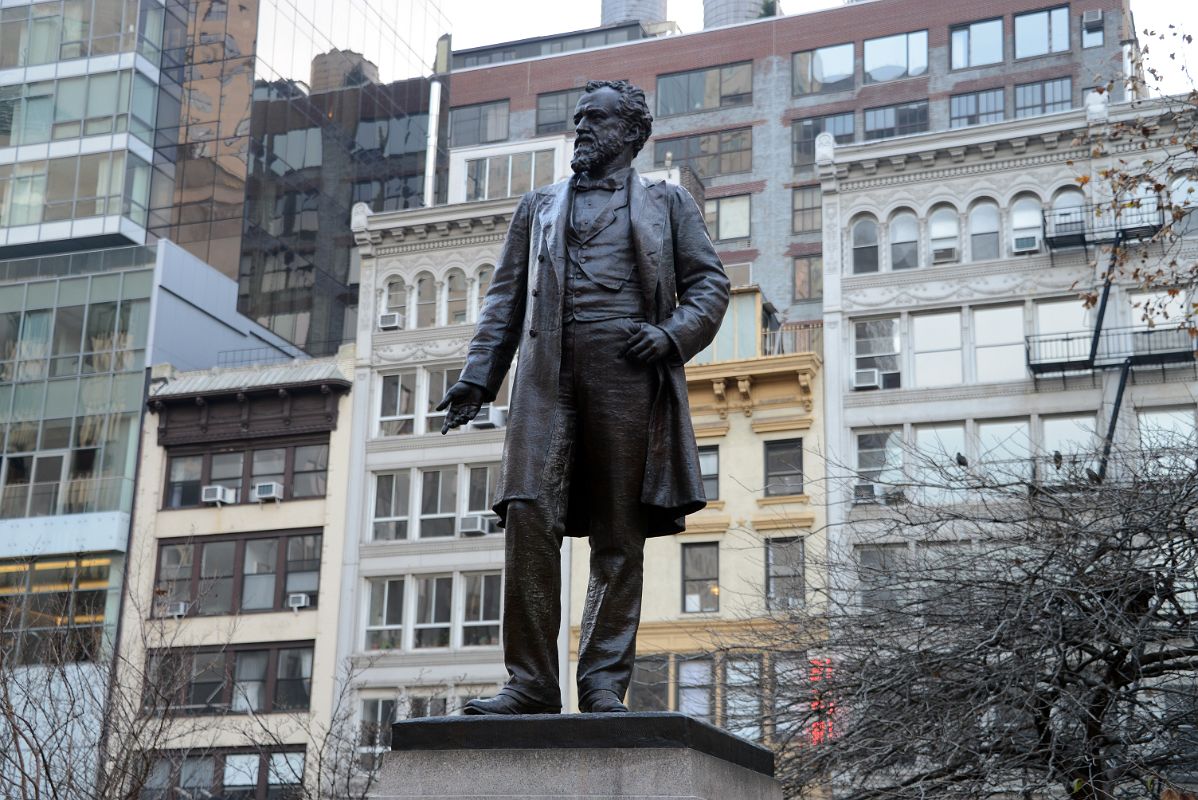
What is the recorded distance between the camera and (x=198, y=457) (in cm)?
5078

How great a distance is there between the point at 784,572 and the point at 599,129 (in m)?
33.9

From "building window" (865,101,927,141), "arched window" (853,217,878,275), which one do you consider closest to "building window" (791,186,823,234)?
"building window" (865,101,927,141)

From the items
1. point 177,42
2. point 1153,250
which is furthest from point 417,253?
point 1153,250

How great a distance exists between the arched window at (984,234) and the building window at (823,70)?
2851 centimetres

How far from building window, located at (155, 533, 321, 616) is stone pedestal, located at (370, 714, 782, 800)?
40685 millimetres

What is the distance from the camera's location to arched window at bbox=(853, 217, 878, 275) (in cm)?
4625

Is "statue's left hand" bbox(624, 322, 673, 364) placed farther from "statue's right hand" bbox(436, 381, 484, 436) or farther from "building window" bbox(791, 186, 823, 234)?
"building window" bbox(791, 186, 823, 234)

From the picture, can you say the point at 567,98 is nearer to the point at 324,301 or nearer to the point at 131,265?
the point at 324,301

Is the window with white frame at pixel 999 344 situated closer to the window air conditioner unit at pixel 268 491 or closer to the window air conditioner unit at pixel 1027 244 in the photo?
the window air conditioner unit at pixel 1027 244

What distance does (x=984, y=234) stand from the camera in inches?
1785

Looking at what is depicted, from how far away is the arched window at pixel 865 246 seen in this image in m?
46.2

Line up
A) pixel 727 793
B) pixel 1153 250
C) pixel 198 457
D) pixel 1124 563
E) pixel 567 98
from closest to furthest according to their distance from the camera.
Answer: pixel 727 793 → pixel 1124 563 → pixel 1153 250 → pixel 198 457 → pixel 567 98

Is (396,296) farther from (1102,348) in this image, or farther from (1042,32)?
(1042,32)

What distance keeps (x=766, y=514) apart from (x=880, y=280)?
Answer: 22.7 feet
